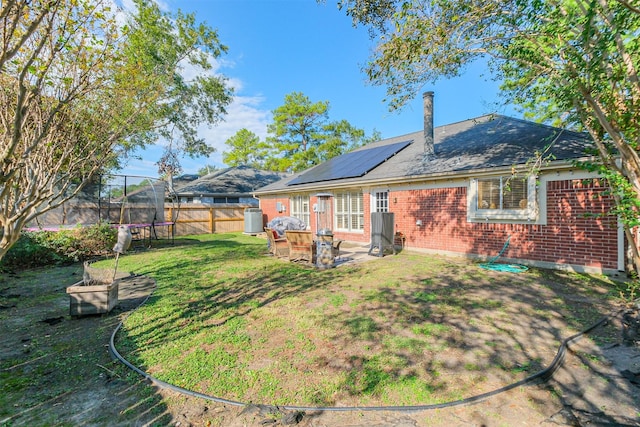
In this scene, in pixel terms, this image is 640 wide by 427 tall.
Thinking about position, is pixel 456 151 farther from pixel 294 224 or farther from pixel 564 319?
pixel 564 319

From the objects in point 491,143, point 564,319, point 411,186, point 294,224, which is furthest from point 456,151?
point 564,319

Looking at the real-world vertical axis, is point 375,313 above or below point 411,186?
below

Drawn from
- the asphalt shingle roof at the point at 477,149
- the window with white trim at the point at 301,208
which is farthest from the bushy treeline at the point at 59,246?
the asphalt shingle roof at the point at 477,149

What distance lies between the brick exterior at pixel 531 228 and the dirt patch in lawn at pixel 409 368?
61.6 inches

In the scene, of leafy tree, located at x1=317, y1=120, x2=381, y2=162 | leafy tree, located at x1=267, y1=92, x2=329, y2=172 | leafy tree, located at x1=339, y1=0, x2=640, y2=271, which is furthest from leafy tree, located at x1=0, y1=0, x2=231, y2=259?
leafy tree, located at x1=317, y1=120, x2=381, y2=162

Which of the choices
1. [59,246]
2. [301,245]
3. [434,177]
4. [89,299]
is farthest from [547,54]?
[59,246]

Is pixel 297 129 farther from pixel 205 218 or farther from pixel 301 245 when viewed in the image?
pixel 301 245

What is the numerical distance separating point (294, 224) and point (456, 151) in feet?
20.7

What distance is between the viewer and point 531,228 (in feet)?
24.3

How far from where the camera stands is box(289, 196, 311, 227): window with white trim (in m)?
15.4

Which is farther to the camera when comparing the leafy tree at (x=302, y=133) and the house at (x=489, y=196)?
the leafy tree at (x=302, y=133)

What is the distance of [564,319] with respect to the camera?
4258mm

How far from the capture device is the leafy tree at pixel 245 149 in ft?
133

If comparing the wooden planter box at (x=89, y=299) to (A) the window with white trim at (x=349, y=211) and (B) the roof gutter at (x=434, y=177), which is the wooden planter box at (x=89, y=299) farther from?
(A) the window with white trim at (x=349, y=211)
